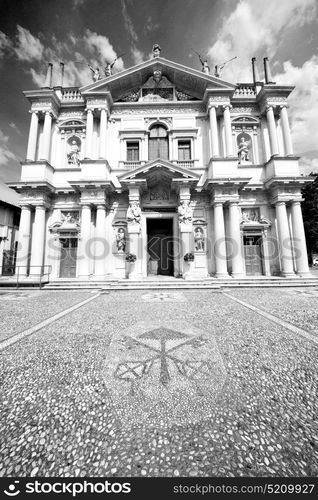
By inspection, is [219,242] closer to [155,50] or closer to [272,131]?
[272,131]

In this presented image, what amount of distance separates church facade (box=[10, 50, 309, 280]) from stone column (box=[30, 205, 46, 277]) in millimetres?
67

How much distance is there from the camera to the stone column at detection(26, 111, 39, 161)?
13262 mm

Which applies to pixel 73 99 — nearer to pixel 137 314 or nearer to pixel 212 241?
pixel 212 241

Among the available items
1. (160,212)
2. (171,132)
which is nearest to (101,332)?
(160,212)

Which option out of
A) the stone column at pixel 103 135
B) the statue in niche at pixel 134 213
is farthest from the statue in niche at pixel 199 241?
the stone column at pixel 103 135

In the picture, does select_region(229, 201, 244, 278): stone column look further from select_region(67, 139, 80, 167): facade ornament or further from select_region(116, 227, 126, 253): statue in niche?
select_region(67, 139, 80, 167): facade ornament

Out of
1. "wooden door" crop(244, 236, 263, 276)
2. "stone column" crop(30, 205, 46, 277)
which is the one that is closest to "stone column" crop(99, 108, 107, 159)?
"stone column" crop(30, 205, 46, 277)

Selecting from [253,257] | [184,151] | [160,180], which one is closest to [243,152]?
[184,151]

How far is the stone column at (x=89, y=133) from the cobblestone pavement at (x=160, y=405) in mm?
12618

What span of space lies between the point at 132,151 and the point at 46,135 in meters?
5.90

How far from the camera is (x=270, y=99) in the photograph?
1368 centimetres

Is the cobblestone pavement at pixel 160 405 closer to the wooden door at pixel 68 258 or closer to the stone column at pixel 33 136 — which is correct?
the wooden door at pixel 68 258

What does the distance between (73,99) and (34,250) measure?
39.0 feet

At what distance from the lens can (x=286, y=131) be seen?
13.4 meters
